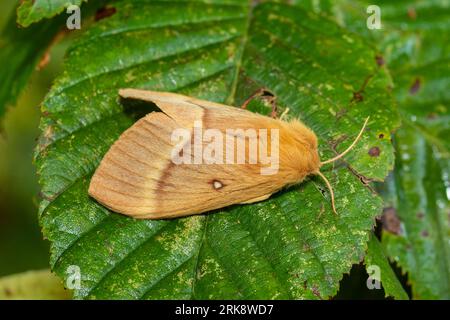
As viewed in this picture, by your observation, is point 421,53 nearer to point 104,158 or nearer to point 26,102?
point 104,158

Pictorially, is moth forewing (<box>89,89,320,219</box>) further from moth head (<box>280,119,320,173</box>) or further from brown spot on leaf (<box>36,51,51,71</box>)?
brown spot on leaf (<box>36,51,51,71</box>)

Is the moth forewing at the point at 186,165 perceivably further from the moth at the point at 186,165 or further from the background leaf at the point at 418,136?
the background leaf at the point at 418,136

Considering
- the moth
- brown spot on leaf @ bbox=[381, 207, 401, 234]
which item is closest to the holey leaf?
the moth

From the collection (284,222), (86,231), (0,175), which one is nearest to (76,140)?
(86,231)

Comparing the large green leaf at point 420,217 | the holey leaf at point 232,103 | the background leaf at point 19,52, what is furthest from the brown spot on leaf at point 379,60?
the background leaf at point 19,52

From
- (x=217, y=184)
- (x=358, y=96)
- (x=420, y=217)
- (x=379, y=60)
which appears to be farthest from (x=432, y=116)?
(x=217, y=184)

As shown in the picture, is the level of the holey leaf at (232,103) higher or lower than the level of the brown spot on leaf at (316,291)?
higher
